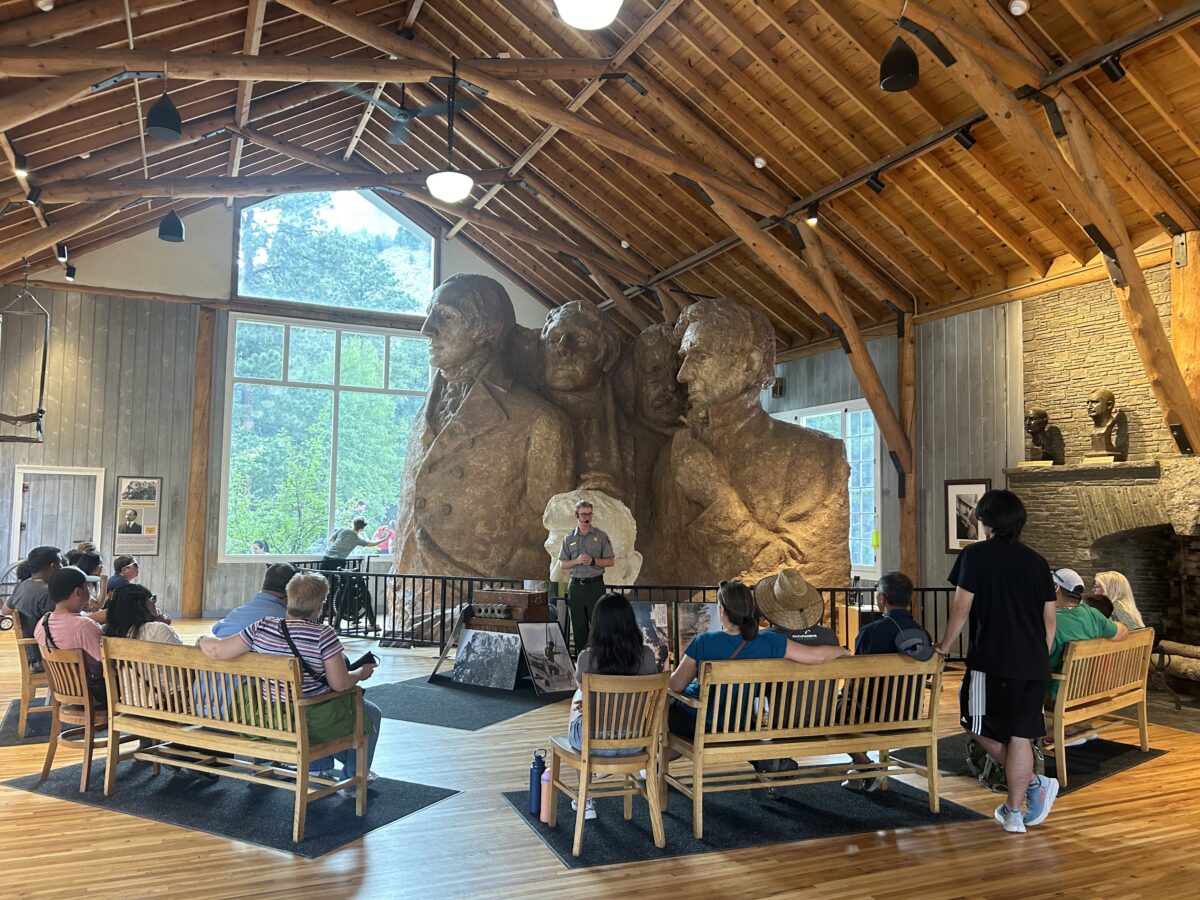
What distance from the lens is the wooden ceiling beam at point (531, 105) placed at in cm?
801

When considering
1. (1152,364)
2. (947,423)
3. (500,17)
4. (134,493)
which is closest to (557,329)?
(500,17)

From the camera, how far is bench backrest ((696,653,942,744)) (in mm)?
3812

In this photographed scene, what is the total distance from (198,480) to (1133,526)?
471 inches

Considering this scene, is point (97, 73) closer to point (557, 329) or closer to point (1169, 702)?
point (557, 329)

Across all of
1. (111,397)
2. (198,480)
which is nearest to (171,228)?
(111,397)

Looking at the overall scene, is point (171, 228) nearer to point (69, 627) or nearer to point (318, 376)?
point (318, 376)

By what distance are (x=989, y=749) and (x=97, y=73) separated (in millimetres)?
7820

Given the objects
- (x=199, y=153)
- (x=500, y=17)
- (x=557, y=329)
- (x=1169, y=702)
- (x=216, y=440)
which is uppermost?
(x=500, y=17)

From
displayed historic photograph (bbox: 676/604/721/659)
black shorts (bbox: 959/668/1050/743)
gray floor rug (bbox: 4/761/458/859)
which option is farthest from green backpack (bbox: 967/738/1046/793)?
gray floor rug (bbox: 4/761/458/859)

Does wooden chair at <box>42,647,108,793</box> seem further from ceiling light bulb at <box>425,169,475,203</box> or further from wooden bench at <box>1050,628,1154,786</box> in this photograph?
ceiling light bulb at <box>425,169,475,203</box>

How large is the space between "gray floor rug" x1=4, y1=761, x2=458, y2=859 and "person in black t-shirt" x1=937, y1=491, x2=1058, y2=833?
252 cm

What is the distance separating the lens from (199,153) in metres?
11.6

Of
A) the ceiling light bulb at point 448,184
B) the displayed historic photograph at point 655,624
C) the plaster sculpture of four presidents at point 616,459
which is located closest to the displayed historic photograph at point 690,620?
the displayed historic photograph at point 655,624

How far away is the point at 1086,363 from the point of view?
912 cm
